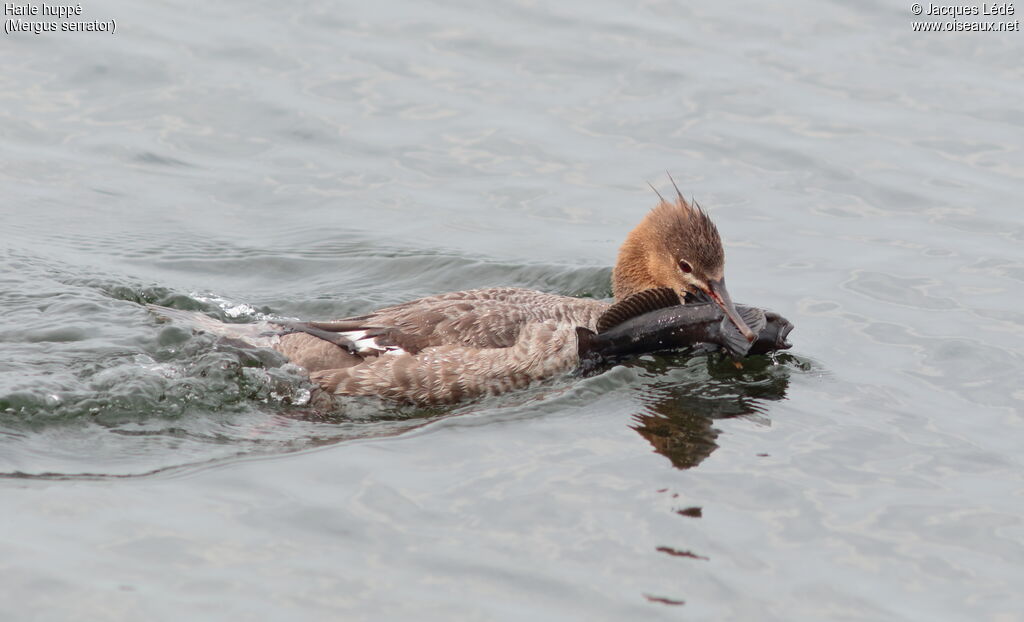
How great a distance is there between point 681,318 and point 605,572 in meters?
3.08

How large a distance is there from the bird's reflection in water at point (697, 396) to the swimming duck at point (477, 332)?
1.49 feet

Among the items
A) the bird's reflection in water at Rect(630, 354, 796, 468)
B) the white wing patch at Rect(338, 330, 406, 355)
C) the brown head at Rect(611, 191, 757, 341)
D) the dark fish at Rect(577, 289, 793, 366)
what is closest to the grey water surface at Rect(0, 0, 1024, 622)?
the bird's reflection in water at Rect(630, 354, 796, 468)

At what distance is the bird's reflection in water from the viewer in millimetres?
8469

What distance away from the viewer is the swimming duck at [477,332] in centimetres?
908

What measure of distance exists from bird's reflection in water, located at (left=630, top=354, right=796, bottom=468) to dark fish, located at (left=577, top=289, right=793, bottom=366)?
0.57 ft

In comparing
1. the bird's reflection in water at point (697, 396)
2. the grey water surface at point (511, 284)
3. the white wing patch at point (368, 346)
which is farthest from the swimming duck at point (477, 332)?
the bird's reflection in water at point (697, 396)

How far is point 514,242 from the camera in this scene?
12125mm

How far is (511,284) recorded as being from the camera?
11.4 meters

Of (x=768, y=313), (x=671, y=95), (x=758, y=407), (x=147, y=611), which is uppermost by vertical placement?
(x=671, y=95)

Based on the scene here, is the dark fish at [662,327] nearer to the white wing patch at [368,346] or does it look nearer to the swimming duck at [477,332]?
the swimming duck at [477,332]

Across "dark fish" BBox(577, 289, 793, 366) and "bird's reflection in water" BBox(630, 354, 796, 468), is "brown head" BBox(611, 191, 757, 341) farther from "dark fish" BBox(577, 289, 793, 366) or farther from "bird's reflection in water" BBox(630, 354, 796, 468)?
"bird's reflection in water" BBox(630, 354, 796, 468)

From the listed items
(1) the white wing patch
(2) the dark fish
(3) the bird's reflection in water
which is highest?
(2) the dark fish

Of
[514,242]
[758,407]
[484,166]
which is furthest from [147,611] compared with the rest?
[484,166]

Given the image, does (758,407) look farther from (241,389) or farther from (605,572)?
(241,389)
